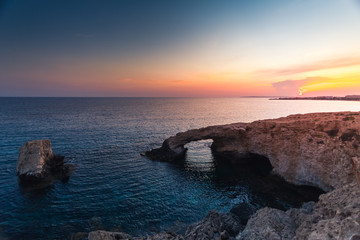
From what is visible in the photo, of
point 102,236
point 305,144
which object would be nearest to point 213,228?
point 102,236

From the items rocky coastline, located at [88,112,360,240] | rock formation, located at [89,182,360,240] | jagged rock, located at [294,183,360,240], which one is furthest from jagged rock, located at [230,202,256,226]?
jagged rock, located at [294,183,360,240]

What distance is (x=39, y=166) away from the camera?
2512 centimetres

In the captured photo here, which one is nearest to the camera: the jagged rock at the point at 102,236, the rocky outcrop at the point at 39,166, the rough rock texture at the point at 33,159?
the jagged rock at the point at 102,236

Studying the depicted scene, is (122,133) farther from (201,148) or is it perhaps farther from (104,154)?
(201,148)

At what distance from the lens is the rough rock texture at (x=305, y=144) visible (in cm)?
1938

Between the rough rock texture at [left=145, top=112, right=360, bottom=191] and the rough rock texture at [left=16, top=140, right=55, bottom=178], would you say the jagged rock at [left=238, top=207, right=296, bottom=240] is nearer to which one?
the rough rock texture at [left=145, top=112, right=360, bottom=191]

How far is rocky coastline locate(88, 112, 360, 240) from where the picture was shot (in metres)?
10.4

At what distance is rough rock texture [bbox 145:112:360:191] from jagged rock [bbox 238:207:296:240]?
17.1 ft

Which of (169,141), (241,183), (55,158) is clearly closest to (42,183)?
(55,158)

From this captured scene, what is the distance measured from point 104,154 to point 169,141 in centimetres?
1244

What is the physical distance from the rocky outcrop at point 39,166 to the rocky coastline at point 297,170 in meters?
14.0

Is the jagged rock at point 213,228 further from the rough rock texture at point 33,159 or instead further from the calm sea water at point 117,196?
the rough rock texture at point 33,159

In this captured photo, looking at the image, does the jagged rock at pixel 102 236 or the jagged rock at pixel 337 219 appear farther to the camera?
the jagged rock at pixel 102 236

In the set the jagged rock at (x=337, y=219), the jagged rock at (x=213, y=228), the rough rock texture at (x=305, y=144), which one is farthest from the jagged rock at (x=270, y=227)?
the rough rock texture at (x=305, y=144)
